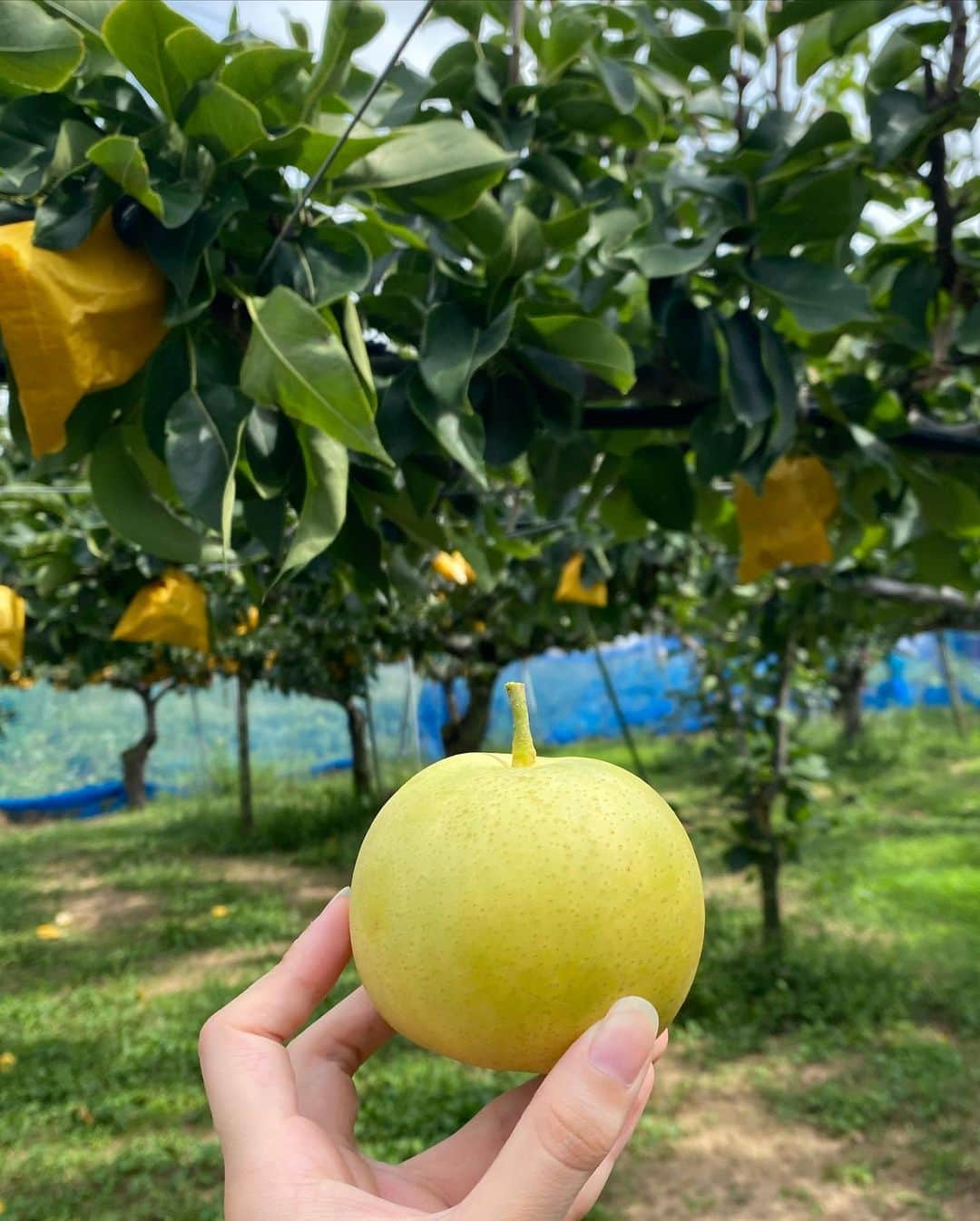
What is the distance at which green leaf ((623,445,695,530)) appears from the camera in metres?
1.46

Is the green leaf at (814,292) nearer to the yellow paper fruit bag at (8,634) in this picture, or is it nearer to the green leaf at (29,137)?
the green leaf at (29,137)

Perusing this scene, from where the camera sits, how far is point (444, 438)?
913mm

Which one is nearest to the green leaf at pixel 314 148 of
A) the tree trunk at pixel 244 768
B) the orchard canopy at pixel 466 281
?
the orchard canopy at pixel 466 281

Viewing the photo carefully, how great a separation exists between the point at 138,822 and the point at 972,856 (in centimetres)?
803

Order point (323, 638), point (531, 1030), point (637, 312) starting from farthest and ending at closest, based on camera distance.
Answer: point (323, 638) < point (637, 312) < point (531, 1030)

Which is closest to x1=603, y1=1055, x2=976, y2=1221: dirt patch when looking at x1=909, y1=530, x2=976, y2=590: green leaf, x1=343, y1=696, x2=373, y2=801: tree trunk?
x1=909, y1=530, x2=976, y2=590: green leaf

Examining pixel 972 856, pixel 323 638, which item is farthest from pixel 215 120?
pixel 972 856

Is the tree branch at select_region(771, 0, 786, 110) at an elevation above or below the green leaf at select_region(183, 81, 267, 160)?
above

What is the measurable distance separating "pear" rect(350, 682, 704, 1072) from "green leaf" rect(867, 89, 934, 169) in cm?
81

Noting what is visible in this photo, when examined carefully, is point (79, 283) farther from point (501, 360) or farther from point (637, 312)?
point (637, 312)

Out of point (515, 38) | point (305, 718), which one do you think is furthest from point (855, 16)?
point (305, 718)

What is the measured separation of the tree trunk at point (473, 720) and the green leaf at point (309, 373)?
296 inches

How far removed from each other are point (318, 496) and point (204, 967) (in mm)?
4960

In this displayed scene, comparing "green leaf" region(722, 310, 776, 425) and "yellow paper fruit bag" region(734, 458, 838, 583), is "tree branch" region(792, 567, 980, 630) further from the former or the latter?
"green leaf" region(722, 310, 776, 425)
